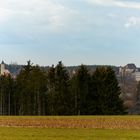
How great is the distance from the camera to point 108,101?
324 feet

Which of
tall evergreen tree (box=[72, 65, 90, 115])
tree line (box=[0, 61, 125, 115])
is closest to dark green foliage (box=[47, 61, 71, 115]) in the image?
tree line (box=[0, 61, 125, 115])

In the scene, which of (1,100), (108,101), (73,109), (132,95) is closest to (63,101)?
(73,109)

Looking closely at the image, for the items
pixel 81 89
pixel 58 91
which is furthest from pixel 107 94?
pixel 58 91

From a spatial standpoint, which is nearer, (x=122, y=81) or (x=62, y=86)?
(x=62, y=86)

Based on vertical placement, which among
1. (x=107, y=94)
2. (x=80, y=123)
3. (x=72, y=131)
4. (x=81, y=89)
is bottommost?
(x=80, y=123)

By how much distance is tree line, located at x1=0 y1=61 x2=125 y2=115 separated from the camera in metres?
98.7

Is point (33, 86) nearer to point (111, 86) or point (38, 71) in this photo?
point (38, 71)

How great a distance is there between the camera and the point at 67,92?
3969 inches

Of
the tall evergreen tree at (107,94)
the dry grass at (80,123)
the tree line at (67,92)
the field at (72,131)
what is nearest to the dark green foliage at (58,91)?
the tree line at (67,92)

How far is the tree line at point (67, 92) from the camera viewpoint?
98.7 meters

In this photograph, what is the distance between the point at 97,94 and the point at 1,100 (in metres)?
24.2

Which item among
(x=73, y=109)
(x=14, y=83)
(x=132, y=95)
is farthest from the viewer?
(x=132, y=95)

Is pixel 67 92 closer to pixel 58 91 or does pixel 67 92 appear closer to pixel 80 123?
pixel 58 91

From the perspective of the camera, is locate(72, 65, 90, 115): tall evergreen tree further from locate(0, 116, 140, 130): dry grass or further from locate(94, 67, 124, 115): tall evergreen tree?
locate(0, 116, 140, 130): dry grass
